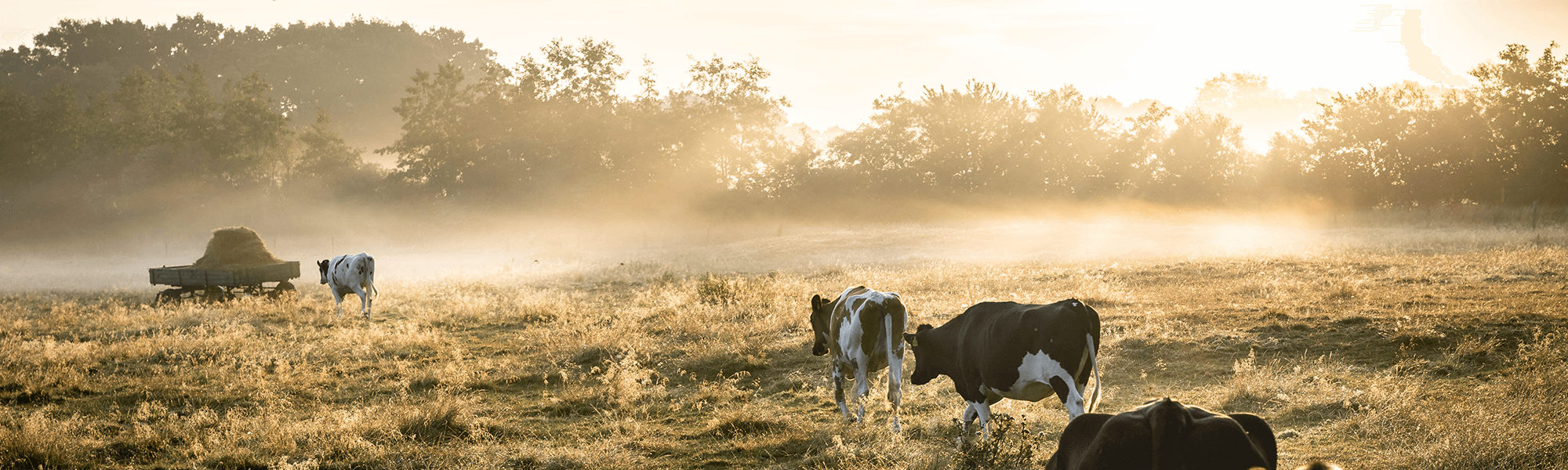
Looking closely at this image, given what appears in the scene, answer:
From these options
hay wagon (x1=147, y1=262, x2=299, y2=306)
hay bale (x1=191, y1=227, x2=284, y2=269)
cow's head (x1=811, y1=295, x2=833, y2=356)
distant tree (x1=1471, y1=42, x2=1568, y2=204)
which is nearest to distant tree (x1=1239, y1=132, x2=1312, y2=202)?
distant tree (x1=1471, y1=42, x2=1568, y2=204)

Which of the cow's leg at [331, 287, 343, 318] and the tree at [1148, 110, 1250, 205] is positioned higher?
the tree at [1148, 110, 1250, 205]

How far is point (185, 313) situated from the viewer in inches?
701

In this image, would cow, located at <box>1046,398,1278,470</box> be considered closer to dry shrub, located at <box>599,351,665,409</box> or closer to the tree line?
dry shrub, located at <box>599,351,665,409</box>

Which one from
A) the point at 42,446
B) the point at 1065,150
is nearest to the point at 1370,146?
the point at 1065,150

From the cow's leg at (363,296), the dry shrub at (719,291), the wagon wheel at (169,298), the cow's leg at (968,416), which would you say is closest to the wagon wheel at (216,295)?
the wagon wheel at (169,298)

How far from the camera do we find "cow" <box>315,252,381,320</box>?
760 inches

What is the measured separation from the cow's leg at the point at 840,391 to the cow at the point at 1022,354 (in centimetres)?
124

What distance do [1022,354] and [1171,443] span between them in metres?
3.29

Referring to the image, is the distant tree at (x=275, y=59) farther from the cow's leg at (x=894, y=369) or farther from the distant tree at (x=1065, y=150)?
the cow's leg at (x=894, y=369)

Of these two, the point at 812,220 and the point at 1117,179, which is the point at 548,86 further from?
the point at 1117,179

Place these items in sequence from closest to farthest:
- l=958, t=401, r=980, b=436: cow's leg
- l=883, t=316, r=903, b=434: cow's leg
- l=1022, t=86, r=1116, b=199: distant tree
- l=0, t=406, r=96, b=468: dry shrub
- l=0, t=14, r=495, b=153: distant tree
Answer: l=0, t=406, r=96, b=468: dry shrub < l=958, t=401, r=980, b=436: cow's leg < l=883, t=316, r=903, b=434: cow's leg < l=1022, t=86, r=1116, b=199: distant tree < l=0, t=14, r=495, b=153: distant tree

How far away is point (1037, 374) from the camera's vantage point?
21.9 ft

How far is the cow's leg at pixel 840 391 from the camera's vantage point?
333 inches

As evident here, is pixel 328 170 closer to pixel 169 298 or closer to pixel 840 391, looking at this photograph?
pixel 169 298
